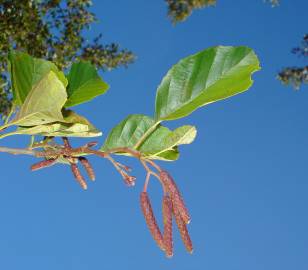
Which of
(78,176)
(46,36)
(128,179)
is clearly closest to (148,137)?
(128,179)

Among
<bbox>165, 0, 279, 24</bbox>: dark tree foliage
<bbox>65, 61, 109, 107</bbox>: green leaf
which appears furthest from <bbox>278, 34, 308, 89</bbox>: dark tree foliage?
<bbox>65, 61, 109, 107</bbox>: green leaf

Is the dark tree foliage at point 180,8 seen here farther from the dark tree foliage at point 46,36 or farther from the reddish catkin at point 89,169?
the reddish catkin at point 89,169

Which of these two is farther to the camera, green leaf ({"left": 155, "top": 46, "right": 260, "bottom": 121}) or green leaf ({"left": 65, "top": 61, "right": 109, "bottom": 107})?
green leaf ({"left": 65, "top": 61, "right": 109, "bottom": 107})

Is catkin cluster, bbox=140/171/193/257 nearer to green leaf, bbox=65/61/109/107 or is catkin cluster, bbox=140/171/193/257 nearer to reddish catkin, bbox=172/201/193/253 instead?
reddish catkin, bbox=172/201/193/253

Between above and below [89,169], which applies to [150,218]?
below

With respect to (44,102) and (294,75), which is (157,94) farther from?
(294,75)
